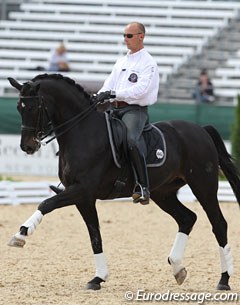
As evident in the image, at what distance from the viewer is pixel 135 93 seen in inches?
347

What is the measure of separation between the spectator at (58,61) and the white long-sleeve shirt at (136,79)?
16.6 meters

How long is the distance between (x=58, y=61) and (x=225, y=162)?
1633 cm

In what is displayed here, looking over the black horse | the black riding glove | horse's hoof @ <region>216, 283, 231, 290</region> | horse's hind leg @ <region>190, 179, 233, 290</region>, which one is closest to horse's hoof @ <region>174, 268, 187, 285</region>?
the black horse

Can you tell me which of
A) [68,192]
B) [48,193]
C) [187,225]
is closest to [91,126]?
[68,192]

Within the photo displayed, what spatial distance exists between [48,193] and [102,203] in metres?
1.02

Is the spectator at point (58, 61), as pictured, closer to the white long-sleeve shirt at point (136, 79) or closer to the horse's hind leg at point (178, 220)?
the horse's hind leg at point (178, 220)

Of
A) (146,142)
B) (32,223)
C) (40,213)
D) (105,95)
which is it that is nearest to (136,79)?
(105,95)

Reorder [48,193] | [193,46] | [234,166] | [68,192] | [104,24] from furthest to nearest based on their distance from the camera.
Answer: [104,24], [193,46], [48,193], [234,166], [68,192]

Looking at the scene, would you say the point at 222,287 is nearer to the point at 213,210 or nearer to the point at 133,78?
the point at 213,210

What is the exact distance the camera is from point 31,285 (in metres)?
8.67

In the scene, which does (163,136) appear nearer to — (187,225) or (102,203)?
(187,225)

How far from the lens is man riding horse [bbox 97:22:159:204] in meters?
8.74

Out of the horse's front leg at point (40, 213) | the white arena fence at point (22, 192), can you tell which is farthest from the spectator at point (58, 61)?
the horse's front leg at point (40, 213)

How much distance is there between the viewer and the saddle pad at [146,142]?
28.7 ft
